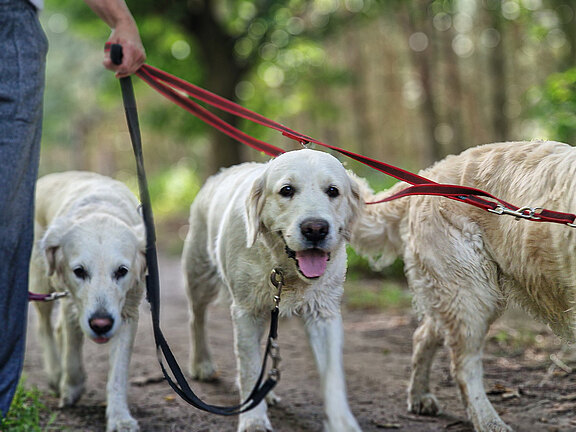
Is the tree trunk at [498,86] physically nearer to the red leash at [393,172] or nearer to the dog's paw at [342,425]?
the red leash at [393,172]

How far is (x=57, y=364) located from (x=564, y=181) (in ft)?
11.8

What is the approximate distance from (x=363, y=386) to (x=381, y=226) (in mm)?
1233

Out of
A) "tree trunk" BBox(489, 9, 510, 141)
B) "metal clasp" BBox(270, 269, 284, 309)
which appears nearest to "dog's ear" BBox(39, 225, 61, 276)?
"metal clasp" BBox(270, 269, 284, 309)

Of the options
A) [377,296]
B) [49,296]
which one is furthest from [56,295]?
[377,296]

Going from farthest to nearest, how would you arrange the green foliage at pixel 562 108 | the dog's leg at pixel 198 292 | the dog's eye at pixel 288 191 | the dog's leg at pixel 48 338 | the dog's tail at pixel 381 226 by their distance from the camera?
1. the green foliage at pixel 562 108
2. the dog's leg at pixel 198 292
3. the dog's leg at pixel 48 338
4. the dog's tail at pixel 381 226
5. the dog's eye at pixel 288 191

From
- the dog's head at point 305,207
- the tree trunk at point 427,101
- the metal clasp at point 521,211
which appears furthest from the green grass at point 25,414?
the tree trunk at point 427,101

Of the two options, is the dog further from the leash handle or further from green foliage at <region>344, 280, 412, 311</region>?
green foliage at <region>344, 280, 412, 311</region>

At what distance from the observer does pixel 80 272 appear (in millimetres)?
3432

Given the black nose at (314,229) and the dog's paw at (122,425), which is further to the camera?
the dog's paw at (122,425)

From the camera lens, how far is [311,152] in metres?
2.93

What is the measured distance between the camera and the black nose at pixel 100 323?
3.23 meters

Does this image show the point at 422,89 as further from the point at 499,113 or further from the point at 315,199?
the point at 315,199

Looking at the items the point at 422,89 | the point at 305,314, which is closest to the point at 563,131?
the point at 305,314

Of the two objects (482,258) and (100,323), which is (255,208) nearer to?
(100,323)
